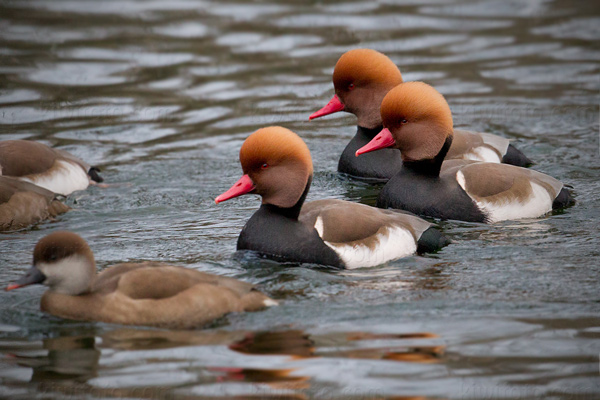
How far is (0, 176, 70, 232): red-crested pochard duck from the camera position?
8.08 m

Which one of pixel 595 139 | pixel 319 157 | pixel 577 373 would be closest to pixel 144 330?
pixel 577 373

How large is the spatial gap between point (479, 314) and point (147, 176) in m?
4.99

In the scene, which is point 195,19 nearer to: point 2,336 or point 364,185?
point 364,185

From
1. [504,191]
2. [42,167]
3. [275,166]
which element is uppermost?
[275,166]

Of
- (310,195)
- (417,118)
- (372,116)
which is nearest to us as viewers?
(417,118)

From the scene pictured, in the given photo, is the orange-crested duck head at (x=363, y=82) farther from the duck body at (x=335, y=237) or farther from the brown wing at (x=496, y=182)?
the duck body at (x=335, y=237)

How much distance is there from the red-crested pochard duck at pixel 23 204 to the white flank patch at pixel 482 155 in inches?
162

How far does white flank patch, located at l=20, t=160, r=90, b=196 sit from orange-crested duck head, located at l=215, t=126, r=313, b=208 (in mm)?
2902

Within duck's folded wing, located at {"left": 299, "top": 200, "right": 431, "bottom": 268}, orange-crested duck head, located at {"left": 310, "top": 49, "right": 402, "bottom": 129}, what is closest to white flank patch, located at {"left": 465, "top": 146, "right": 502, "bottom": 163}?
orange-crested duck head, located at {"left": 310, "top": 49, "right": 402, "bottom": 129}

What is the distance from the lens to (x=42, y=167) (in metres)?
9.20

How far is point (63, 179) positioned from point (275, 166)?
10.6ft

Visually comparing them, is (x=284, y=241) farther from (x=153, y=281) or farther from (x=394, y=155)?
(x=394, y=155)

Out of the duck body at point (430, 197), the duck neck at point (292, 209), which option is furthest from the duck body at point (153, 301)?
the duck body at point (430, 197)

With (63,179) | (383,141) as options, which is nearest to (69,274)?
(383,141)
